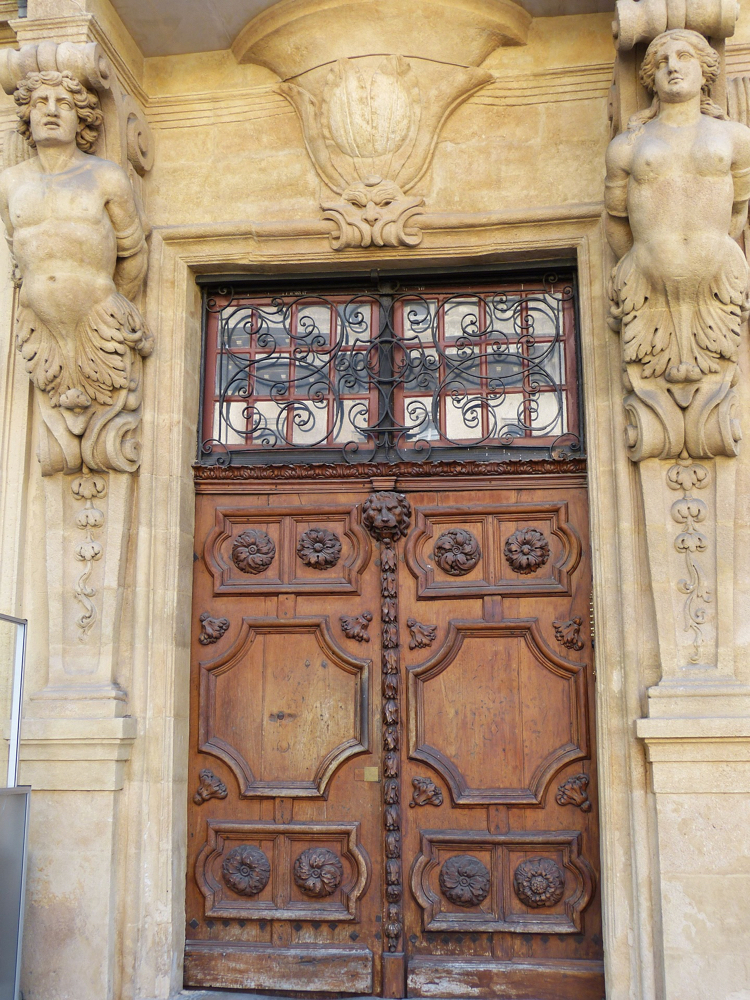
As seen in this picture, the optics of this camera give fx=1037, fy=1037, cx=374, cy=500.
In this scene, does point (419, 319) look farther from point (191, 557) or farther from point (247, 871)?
point (247, 871)

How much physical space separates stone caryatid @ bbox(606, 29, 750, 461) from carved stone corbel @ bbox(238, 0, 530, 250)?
97cm

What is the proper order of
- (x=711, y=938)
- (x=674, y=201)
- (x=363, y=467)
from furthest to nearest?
(x=363, y=467)
(x=674, y=201)
(x=711, y=938)

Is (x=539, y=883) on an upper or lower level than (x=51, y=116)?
lower

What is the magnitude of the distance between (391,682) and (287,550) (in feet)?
2.63

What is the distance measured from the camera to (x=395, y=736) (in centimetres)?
468

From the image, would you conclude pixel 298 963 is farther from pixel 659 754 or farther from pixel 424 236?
pixel 424 236

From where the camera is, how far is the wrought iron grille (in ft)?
16.3

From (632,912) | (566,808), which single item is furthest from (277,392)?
(632,912)

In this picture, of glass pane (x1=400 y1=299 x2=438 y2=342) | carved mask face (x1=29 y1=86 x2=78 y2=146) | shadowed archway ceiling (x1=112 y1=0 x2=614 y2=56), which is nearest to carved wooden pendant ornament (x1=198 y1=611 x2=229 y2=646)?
glass pane (x1=400 y1=299 x2=438 y2=342)

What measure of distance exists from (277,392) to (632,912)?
9.23ft

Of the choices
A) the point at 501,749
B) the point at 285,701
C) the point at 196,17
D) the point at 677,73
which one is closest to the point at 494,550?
the point at 501,749

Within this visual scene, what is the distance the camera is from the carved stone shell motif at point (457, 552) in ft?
15.8

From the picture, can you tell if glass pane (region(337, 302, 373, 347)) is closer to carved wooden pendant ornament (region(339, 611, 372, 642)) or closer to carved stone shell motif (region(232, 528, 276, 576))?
carved stone shell motif (region(232, 528, 276, 576))

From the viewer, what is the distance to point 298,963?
4.55 meters
